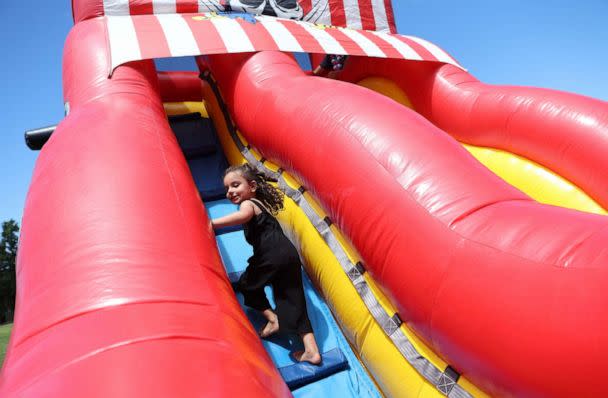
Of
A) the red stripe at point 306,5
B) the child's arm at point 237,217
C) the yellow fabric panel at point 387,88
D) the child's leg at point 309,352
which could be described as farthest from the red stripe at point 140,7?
the child's leg at point 309,352

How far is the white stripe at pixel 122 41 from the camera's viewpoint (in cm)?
231

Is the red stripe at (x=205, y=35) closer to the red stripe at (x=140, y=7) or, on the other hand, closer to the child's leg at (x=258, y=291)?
the red stripe at (x=140, y=7)

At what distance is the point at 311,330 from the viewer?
1.59 m

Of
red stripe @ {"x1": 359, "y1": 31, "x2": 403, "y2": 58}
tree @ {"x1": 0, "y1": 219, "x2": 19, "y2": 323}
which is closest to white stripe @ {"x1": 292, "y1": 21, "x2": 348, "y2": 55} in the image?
red stripe @ {"x1": 359, "y1": 31, "x2": 403, "y2": 58}

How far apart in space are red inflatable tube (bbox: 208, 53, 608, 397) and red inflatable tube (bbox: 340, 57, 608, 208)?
1018 mm

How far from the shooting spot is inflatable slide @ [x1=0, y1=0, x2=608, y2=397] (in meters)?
0.83

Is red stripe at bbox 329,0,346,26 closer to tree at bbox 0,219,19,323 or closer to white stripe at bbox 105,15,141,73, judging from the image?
white stripe at bbox 105,15,141,73

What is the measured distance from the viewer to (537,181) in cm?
221

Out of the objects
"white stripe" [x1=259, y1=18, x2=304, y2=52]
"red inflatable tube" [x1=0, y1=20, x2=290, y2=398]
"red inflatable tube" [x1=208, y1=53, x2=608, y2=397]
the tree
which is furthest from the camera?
the tree

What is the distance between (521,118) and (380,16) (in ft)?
6.84

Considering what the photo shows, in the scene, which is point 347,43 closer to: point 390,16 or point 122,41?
point 390,16

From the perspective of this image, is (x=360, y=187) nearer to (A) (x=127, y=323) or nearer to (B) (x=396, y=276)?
(B) (x=396, y=276)

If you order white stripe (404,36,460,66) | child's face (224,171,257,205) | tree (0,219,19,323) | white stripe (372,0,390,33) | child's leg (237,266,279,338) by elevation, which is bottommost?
tree (0,219,19,323)

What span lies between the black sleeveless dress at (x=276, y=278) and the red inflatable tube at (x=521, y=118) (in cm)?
145
